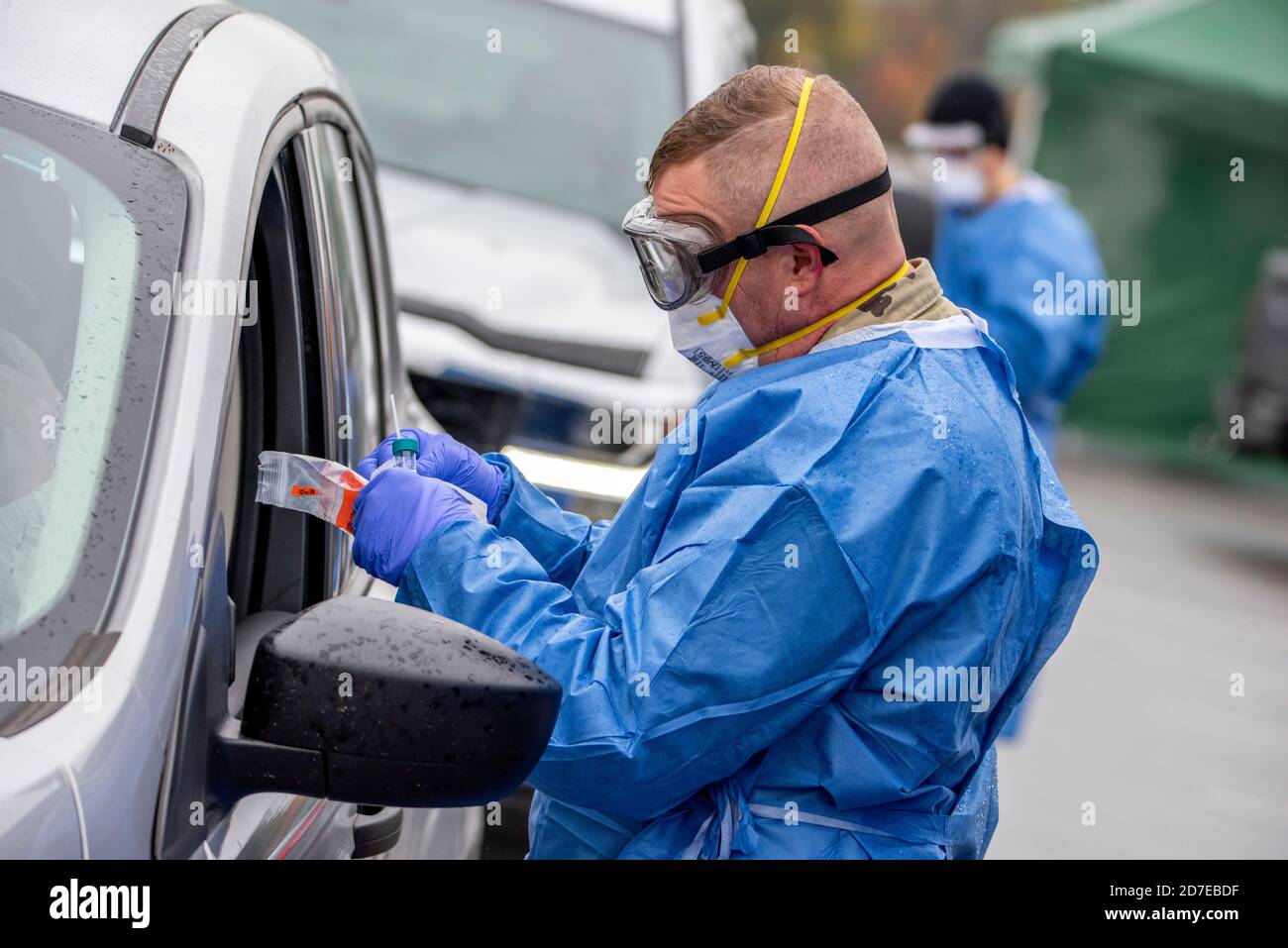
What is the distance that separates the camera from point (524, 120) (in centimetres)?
654

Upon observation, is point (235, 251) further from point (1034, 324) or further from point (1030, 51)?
point (1030, 51)

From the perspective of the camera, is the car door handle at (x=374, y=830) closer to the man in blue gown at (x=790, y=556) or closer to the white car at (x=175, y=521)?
the white car at (x=175, y=521)

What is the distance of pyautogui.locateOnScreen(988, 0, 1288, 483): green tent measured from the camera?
1478 cm

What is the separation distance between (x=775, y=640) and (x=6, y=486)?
89cm

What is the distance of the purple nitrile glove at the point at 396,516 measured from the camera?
7.04ft

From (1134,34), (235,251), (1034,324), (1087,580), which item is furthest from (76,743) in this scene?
(1134,34)

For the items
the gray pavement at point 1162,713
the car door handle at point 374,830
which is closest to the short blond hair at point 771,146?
the car door handle at point 374,830

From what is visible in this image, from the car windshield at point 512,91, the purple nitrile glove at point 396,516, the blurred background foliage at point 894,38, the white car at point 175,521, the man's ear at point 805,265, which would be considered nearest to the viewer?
the white car at point 175,521

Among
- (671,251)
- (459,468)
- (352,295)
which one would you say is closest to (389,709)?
(671,251)

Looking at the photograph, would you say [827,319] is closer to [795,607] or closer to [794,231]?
[794,231]

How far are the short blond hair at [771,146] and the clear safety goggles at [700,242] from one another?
0.05 ft

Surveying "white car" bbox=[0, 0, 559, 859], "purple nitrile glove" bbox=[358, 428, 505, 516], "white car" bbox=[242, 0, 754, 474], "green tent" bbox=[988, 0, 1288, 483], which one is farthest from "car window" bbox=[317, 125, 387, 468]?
"green tent" bbox=[988, 0, 1288, 483]

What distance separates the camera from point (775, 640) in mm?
1971

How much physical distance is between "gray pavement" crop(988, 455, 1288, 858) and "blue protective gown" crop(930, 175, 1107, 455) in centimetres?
146
